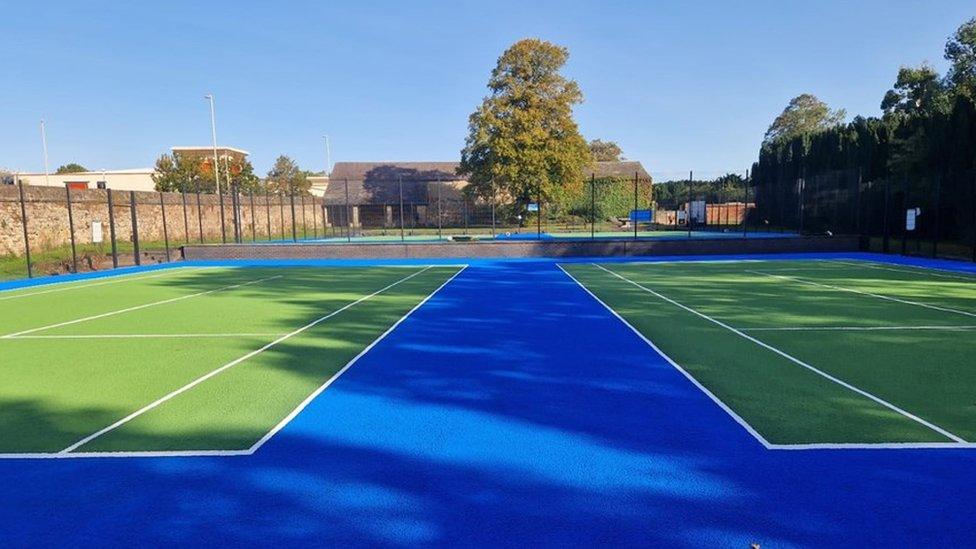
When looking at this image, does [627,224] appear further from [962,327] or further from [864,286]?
[962,327]

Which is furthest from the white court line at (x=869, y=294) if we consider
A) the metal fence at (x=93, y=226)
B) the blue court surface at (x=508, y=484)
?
the metal fence at (x=93, y=226)

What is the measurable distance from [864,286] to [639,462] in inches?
503

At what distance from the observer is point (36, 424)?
526 cm

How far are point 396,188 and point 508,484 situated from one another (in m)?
57.0

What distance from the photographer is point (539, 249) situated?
80.6 feet

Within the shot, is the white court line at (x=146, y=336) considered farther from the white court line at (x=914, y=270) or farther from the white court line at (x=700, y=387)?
the white court line at (x=914, y=270)

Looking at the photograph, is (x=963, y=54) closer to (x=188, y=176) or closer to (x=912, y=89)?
(x=912, y=89)

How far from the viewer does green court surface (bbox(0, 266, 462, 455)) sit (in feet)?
16.6

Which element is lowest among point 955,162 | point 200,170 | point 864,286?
point 864,286

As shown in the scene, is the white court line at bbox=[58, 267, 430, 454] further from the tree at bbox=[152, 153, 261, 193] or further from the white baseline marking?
the tree at bbox=[152, 153, 261, 193]

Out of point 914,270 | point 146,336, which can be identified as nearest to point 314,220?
point 146,336

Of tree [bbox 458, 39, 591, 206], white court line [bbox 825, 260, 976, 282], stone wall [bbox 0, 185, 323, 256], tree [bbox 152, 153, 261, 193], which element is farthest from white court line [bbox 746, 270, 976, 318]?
tree [bbox 152, 153, 261, 193]

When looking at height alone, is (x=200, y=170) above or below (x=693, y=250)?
above

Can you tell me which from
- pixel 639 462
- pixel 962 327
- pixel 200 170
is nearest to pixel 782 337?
pixel 962 327
